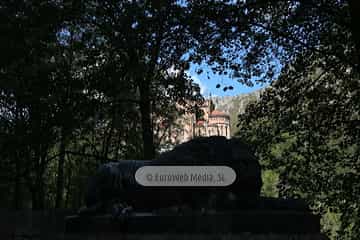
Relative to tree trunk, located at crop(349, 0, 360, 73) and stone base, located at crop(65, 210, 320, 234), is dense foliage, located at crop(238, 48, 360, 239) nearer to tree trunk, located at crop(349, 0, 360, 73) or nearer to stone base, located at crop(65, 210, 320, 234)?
tree trunk, located at crop(349, 0, 360, 73)

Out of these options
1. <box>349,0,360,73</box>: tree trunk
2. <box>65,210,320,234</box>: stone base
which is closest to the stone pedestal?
<box>65,210,320,234</box>: stone base

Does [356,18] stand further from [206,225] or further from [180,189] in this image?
[206,225]

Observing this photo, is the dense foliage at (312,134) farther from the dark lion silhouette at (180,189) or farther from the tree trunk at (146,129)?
the dark lion silhouette at (180,189)

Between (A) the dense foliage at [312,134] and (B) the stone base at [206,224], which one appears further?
(A) the dense foliage at [312,134]

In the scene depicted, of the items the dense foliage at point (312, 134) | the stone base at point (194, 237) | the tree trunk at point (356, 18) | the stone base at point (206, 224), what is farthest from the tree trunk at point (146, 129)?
the stone base at point (194, 237)

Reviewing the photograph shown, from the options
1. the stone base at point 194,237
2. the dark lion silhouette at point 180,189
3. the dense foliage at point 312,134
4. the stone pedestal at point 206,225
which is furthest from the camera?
the dense foliage at point 312,134

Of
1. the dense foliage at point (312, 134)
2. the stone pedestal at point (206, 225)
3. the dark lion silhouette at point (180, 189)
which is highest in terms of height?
the dense foliage at point (312, 134)

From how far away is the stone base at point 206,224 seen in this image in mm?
5891

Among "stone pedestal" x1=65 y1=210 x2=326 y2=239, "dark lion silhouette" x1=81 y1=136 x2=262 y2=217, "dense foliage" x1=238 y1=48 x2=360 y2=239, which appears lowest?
"stone pedestal" x1=65 y1=210 x2=326 y2=239

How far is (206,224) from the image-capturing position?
19.3 ft

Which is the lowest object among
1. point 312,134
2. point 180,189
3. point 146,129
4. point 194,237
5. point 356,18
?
point 194,237

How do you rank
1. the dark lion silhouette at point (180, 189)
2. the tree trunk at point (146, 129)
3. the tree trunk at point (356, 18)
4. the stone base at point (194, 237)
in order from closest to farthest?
1. the stone base at point (194, 237)
2. the dark lion silhouette at point (180, 189)
3. the tree trunk at point (356, 18)
4. the tree trunk at point (146, 129)

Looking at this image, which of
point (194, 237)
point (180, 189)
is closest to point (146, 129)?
point (180, 189)

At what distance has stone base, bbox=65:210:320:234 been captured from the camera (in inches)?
232
